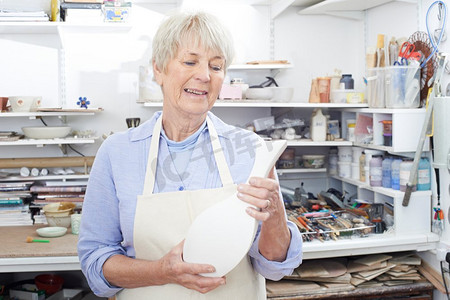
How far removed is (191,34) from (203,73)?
102 mm

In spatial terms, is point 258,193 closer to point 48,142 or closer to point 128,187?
point 128,187

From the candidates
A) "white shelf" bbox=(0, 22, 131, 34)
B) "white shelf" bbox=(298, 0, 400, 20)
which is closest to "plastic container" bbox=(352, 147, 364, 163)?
"white shelf" bbox=(298, 0, 400, 20)

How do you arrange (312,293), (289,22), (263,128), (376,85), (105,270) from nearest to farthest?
(105,270) → (312,293) → (376,85) → (263,128) → (289,22)

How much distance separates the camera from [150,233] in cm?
132

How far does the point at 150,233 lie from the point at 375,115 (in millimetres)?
1777

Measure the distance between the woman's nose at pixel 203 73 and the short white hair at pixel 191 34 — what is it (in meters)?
0.05

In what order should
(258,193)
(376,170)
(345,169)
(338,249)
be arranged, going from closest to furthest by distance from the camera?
1. (258,193)
2. (338,249)
3. (376,170)
4. (345,169)

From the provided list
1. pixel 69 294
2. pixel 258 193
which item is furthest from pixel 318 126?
pixel 258 193

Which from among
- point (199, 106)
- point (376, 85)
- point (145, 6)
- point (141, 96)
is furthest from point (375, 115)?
point (199, 106)

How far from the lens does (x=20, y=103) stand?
2.80 m

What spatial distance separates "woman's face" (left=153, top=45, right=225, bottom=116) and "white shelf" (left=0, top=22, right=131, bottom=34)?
5.13 feet

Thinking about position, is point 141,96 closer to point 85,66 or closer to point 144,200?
point 85,66

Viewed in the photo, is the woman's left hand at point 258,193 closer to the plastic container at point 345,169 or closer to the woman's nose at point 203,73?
the woman's nose at point 203,73

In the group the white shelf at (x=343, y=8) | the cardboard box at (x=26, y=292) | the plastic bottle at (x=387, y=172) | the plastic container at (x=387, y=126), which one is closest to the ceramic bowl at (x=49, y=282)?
the cardboard box at (x=26, y=292)
